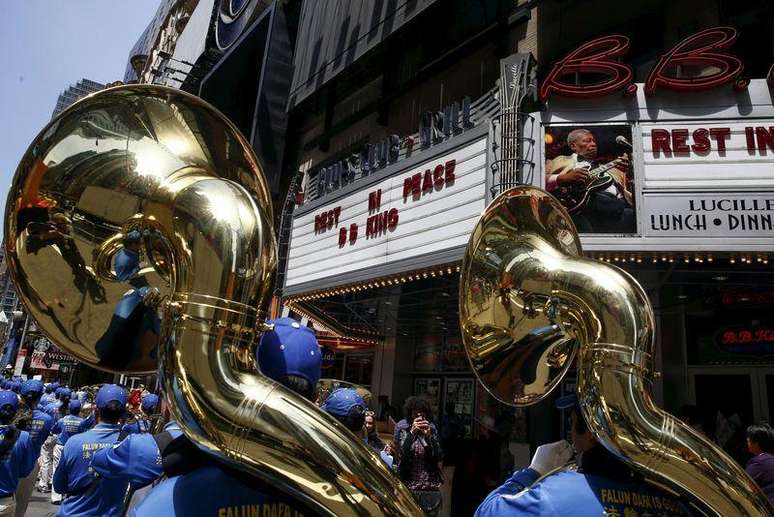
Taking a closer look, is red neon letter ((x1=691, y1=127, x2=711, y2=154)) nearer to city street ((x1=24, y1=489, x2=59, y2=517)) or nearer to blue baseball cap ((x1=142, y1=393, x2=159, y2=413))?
blue baseball cap ((x1=142, y1=393, x2=159, y2=413))

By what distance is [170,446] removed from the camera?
0.99m

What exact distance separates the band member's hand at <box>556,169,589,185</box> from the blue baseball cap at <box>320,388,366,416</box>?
4612 millimetres

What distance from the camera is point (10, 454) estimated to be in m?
4.04

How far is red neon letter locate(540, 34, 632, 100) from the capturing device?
6348mm

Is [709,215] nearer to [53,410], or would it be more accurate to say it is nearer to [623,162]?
[623,162]

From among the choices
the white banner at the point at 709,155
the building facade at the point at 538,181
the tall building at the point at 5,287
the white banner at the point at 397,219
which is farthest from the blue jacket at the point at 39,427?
the white banner at the point at 709,155

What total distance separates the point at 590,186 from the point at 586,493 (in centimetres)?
527

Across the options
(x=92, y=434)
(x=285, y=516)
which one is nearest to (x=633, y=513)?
(x=285, y=516)

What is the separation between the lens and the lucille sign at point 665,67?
6.00 meters

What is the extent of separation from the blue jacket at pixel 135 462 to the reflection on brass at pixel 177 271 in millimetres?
1894

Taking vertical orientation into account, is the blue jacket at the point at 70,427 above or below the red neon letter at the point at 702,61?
below

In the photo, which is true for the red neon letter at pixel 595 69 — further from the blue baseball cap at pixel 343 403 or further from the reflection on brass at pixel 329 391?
the blue baseball cap at pixel 343 403

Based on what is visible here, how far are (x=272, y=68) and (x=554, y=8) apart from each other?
8.70 metres

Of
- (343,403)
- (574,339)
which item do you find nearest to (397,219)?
(343,403)
